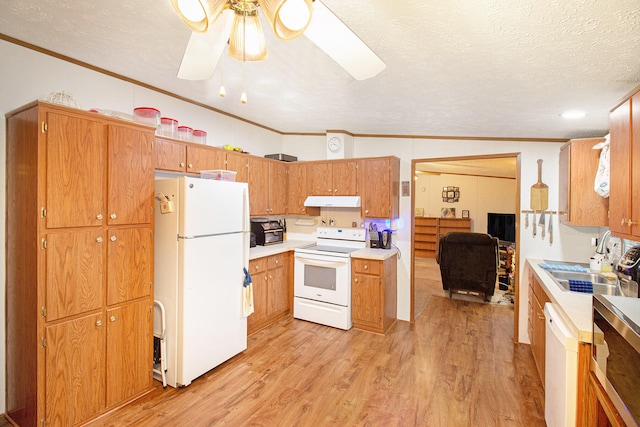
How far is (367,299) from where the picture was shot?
356cm

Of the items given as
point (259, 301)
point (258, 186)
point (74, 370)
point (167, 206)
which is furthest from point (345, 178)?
point (74, 370)

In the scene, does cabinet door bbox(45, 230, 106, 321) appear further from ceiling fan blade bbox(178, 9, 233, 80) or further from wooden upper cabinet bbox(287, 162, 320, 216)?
wooden upper cabinet bbox(287, 162, 320, 216)

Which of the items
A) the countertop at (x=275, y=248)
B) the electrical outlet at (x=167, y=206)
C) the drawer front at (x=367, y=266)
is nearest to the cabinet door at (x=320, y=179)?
the countertop at (x=275, y=248)

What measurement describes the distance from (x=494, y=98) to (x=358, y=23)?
1404 mm

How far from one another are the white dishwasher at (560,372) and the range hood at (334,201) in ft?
7.54

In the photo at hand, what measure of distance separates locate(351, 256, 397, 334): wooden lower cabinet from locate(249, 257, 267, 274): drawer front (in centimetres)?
106

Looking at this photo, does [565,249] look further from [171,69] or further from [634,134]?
[171,69]

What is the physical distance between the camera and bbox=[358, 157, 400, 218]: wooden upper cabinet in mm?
3703

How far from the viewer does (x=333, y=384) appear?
2.54 metres

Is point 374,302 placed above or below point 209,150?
below

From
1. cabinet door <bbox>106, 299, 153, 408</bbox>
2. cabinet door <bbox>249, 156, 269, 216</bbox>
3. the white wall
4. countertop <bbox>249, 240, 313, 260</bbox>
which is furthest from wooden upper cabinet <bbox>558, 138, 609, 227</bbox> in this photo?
cabinet door <bbox>106, 299, 153, 408</bbox>

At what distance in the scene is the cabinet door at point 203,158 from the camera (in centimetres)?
294

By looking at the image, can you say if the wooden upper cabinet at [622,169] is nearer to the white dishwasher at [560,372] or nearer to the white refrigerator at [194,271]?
the white dishwasher at [560,372]

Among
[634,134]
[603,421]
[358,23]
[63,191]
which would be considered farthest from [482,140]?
[63,191]
